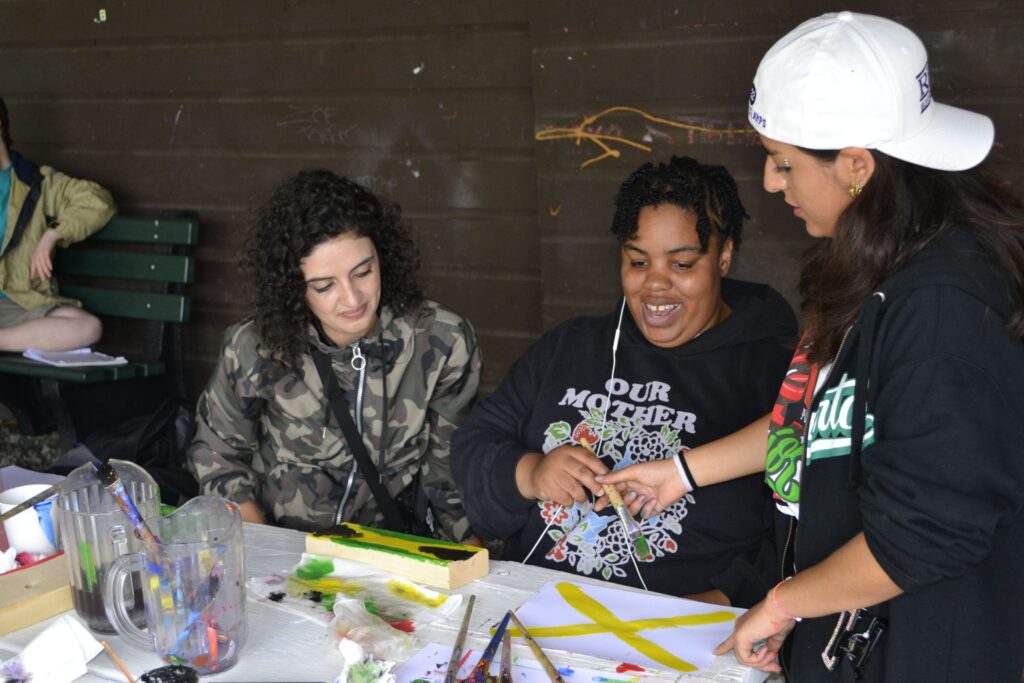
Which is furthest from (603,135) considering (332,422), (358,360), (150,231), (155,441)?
(150,231)

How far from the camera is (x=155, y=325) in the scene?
14.9 ft

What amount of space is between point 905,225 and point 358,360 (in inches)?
59.2

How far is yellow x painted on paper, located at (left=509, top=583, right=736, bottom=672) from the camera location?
1.67m

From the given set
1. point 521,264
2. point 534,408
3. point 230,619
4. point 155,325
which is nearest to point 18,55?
point 155,325

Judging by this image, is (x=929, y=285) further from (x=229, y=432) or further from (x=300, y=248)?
(x=229, y=432)

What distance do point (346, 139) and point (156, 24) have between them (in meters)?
→ 1.07

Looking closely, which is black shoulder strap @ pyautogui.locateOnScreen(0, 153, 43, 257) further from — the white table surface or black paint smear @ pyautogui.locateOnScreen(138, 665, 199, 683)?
black paint smear @ pyautogui.locateOnScreen(138, 665, 199, 683)

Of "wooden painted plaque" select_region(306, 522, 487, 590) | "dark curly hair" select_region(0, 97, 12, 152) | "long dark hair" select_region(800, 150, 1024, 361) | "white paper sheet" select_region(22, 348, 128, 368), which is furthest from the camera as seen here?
"dark curly hair" select_region(0, 97, 12, 152)

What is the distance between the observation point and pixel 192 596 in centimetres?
158

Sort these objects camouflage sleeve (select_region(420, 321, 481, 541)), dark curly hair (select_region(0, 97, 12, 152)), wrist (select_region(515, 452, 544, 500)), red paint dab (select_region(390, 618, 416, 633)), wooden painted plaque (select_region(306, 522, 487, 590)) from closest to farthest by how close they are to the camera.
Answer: red paint dab (select_region(390, 618, 416, 633)) < wooden painted plaque (select_region(306, 522, 487, 590)) < wrist (select_region(515, 452, 544, 500)) < camouflage sleeve (select_region(420, 321, 481, 541)) < dark curly hair (select_region(0, 97, 12, 152))

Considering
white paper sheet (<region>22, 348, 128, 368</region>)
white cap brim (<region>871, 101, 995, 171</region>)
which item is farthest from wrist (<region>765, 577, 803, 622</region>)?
white paper sheet (<region>22, 348, 128, 368</region>)

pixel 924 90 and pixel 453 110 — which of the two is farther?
pixel 453 110

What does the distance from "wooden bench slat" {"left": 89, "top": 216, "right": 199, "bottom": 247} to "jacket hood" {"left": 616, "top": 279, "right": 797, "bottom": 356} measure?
8.47ft

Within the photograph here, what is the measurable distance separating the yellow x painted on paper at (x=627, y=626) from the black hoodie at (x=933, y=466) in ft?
0.69
